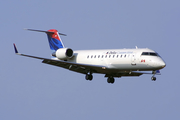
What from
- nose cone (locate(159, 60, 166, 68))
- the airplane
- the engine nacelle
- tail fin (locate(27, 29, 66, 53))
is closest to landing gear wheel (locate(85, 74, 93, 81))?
the airplane

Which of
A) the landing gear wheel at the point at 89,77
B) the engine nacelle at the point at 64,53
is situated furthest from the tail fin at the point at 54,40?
the landing gear wheel at the point at 89,77

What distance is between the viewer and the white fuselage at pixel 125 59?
49119 mm

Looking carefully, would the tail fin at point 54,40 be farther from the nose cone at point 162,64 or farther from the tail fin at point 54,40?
the nose cone at point 162,64

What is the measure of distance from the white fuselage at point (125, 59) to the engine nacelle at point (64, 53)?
1.78 meters

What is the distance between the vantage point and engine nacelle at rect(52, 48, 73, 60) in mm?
54094

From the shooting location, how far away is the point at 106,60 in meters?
51.8

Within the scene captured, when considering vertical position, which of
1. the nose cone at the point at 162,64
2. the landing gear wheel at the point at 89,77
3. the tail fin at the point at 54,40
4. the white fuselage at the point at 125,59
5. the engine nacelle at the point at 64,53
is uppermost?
the tail fin at the point at 54,40

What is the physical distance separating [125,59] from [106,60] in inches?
95.0

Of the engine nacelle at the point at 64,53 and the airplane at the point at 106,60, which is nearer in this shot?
the airplane at the point at 106,60

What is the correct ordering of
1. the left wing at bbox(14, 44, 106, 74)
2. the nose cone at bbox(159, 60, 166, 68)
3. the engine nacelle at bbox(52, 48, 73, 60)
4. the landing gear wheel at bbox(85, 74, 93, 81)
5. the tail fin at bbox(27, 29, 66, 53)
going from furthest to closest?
1. the tail fin at bbox(27, 29, 66, 53)
2. the engine nacelle at bbox(52, 48, 73, 60)
3. the landing gear wheel at bbox(85, 74, 93, 81)
4. the left wing at bbox(14, 44, 106, 74)
5. the nose cone at bbox(159, 60, 166, 68)

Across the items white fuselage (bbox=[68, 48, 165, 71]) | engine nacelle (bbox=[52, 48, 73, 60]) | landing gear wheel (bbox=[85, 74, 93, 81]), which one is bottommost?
landing gear wheel (bbox=[85, 74, 93, 81])

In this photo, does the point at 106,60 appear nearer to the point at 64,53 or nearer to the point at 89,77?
the point at 89,77

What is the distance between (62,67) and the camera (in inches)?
2159

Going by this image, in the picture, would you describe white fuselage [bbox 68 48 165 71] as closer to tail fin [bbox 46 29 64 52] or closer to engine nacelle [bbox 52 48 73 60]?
engine nacelle [bbox 52 48 73 60]
